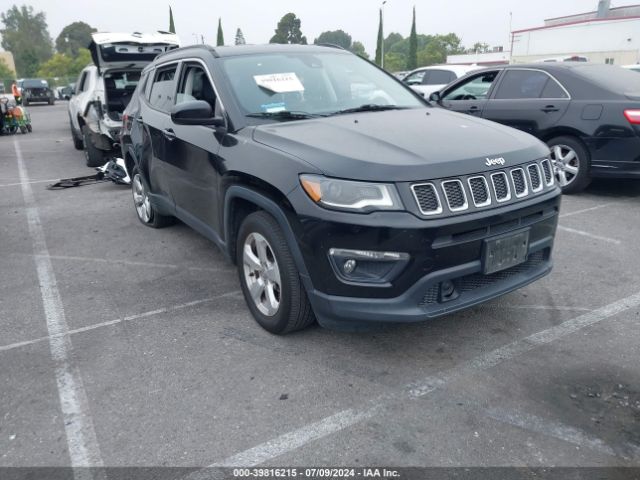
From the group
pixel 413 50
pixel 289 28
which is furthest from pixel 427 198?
pixel 289 28

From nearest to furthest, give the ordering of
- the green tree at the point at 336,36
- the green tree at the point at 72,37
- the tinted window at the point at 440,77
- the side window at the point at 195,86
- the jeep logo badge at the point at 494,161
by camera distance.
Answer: the jeep logo badge at the point at 494,161, the side window at the point at 195,86, the tinted window at the point at 440,77, the green tree at the point at 72,37, the green tree at the point at 336,36

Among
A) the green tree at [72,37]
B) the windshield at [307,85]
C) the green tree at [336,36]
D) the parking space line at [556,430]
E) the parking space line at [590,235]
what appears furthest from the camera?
the green tree at [336,36]

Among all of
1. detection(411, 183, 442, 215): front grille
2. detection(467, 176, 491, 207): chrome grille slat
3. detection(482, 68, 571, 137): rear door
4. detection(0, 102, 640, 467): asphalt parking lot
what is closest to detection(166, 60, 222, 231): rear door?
detection(0, 102, 640, 467): asphalt parking lot

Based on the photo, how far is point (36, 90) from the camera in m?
34.7

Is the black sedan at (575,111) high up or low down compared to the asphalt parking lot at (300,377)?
up

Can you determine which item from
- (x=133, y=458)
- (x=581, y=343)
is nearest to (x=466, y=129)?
(x=581, y=343)

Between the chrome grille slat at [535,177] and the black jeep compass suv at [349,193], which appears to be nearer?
the black jeep compass suv at [349,193]

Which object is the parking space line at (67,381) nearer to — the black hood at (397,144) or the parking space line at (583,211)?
the black hood at (397,144)

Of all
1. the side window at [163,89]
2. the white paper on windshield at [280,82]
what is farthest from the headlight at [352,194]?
the side window at [163,89]

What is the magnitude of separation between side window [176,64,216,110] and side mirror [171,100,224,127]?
0.26 meters

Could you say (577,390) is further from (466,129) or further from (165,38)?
(165,38)

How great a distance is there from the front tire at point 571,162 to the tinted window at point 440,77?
6.97 m

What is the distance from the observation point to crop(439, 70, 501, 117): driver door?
742 centimetres

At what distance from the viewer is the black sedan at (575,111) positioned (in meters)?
6.03
